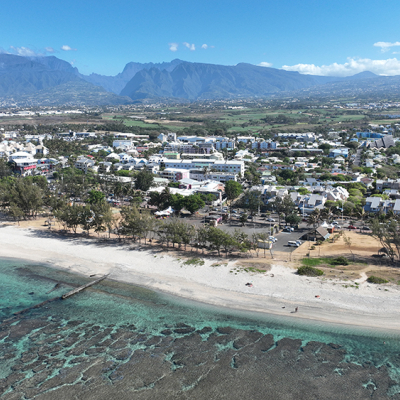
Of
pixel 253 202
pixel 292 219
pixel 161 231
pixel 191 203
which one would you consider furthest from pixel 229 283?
pixel 191 203

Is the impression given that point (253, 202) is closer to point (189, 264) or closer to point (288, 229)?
point (288, 229)

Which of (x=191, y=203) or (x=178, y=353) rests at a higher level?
(x=191, y=203)

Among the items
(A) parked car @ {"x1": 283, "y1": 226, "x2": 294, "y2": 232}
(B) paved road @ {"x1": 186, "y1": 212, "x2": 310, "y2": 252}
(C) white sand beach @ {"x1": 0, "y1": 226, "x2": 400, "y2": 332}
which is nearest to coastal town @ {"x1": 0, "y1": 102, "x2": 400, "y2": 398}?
(C) white sand beach @ {"x1": 0, "y1": 226, "x2": 400, "y2": 332}

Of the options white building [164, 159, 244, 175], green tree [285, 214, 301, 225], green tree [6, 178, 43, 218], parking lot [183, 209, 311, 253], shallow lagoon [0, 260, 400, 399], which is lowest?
parking lot [183, 209, 311, 253]

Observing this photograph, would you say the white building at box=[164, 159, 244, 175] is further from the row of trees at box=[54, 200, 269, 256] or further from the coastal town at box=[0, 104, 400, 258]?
the row of trees at box=[54, 200, 269, 256]

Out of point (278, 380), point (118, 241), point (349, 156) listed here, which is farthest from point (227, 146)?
point (278, 380)

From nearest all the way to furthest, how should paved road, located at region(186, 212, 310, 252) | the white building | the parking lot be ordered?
paved road, located at region(186, 212, 310, 252) < the parking lot < the white building

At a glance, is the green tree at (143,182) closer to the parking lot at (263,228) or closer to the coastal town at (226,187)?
the coastal town at (226,187)

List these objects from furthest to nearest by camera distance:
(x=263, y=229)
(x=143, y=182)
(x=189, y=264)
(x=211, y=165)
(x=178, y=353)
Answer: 1. (x=211, y=165)
2. (x=143, y=182)
3. (x=263, y=229)
4. (x=189, y=264)
5. (x=178, y=353)
